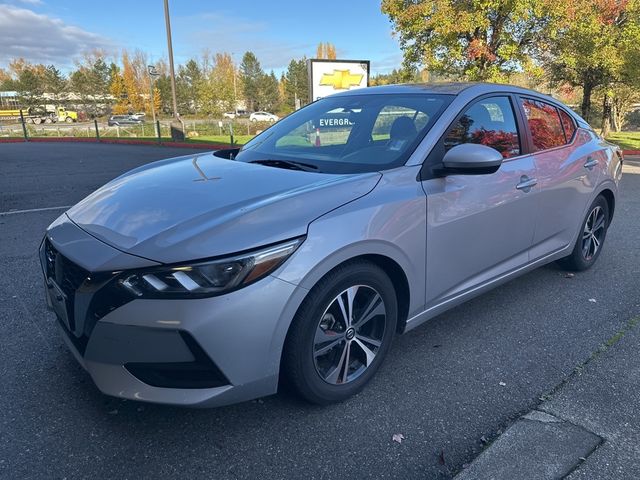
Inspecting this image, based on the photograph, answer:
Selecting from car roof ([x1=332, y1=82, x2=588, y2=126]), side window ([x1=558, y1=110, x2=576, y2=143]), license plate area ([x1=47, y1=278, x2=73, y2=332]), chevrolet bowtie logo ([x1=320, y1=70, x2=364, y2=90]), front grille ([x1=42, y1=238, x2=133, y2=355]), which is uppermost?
chevrolet bowtie logo ([x1=320, y1=70, x2=364, y2=90])

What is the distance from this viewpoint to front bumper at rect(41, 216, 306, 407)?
1922mm

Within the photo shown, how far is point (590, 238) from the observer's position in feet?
14.7

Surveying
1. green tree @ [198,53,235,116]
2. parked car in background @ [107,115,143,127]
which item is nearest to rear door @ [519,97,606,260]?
parked car in background @ [107,115,143,127]

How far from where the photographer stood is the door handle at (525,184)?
10.9 feet

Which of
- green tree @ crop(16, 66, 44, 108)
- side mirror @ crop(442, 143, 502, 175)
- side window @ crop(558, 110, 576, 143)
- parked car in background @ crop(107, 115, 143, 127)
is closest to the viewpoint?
side mirror @ crop(442, 143, 502, 175)

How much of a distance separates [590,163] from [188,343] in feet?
12.3

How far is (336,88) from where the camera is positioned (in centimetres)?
1920

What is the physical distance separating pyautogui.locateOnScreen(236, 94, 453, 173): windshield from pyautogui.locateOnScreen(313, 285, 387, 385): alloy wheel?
2.45ft

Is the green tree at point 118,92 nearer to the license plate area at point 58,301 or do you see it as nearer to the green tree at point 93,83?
the green tree at point 93,83

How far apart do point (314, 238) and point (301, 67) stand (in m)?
86.0

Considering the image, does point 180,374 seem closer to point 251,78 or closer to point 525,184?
point 525,184

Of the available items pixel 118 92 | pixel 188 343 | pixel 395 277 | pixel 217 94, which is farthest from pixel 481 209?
pixel 118 92

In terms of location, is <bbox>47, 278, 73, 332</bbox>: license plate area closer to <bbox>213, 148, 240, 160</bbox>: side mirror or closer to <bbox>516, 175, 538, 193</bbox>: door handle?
<bbox>213, 148, 240, 160</bbox>: side mirror

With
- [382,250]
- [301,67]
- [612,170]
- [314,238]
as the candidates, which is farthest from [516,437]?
[301,67]
